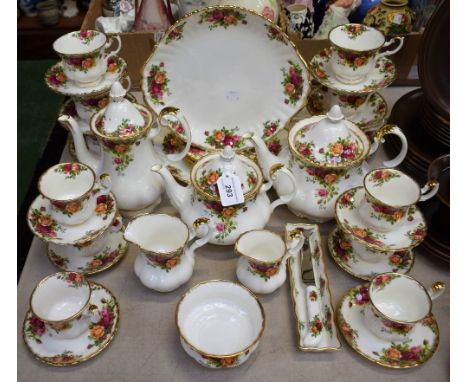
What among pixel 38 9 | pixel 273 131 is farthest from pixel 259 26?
pixel 38 9

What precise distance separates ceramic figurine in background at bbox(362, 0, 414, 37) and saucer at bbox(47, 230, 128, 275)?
4.13ft

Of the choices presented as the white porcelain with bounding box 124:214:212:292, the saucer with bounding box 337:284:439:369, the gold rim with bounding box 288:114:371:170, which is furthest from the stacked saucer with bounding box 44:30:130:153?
the saucer with bounding box 337:284:439:369

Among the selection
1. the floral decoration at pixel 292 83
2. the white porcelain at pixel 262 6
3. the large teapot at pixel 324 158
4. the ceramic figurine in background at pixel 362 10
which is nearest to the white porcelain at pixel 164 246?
the large teapot at pixel 324 158

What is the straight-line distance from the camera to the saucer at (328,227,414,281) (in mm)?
1229

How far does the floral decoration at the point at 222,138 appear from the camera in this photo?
1477 millimetres

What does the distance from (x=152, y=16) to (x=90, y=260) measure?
0.98 m

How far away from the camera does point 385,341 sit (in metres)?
1.08

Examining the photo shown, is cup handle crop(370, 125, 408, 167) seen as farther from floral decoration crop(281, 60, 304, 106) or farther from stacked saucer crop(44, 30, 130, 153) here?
stacked saucer crop(44, 30, 130, 153)

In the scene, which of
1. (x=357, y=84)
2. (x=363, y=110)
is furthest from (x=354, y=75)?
(x=363, y=110)

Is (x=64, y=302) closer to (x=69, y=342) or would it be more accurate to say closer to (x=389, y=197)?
(x=69, y=342)

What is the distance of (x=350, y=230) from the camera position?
1.17 meters

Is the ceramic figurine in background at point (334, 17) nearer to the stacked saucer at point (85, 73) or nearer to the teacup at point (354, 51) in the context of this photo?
the teacup at point (354, 51)

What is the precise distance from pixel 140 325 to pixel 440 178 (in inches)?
34.9

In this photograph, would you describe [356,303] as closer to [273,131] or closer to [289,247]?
[289,247]
